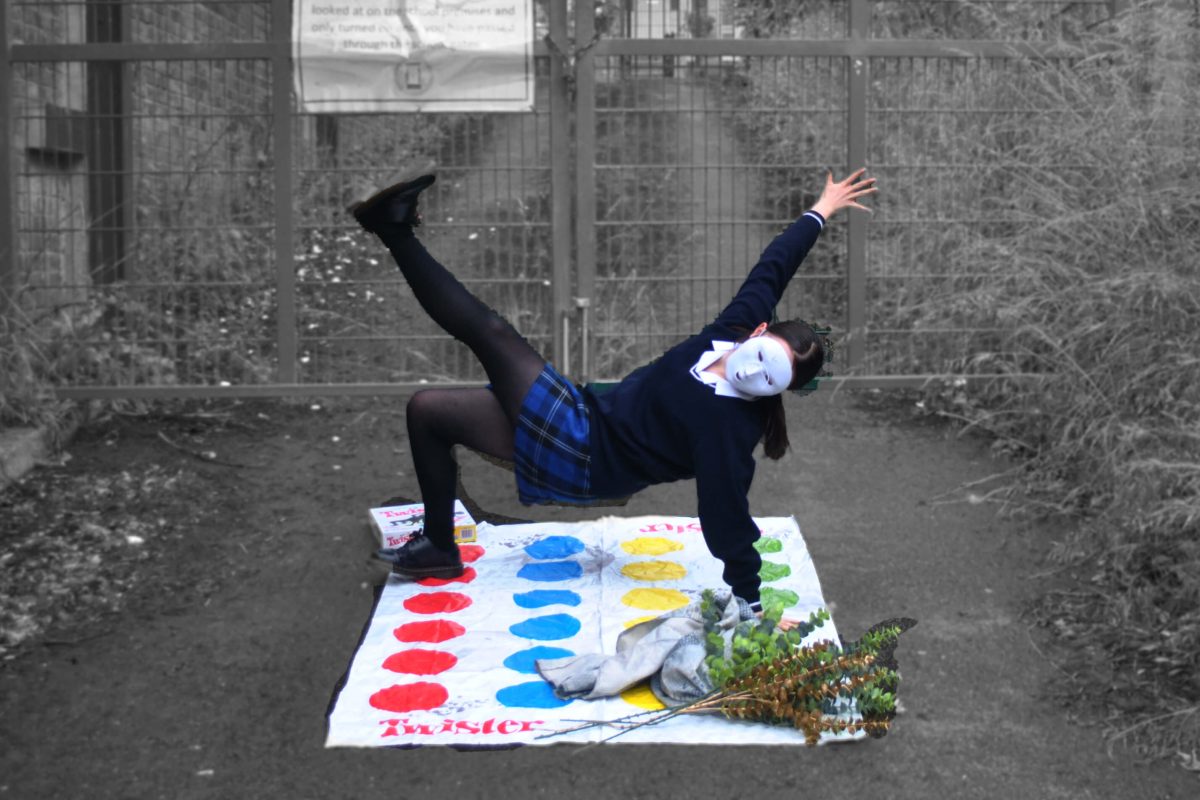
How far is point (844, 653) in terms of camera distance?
4.37 metres

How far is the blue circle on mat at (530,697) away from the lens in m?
4.17

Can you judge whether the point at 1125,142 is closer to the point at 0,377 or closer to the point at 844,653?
the point at 844,653

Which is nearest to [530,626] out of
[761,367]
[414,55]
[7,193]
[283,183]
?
[761,367]

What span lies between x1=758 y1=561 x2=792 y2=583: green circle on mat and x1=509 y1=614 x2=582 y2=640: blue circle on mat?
2.69 feet

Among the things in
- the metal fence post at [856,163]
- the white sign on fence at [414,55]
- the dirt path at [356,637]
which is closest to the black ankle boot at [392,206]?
the dirt path at [356,637]

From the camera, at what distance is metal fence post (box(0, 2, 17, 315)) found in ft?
22.2

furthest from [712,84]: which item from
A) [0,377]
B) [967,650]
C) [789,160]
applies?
[0,377]

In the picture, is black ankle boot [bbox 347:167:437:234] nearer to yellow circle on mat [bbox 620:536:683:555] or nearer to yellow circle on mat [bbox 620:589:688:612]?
yellow circle on mat [bbox 620:589:688:612]

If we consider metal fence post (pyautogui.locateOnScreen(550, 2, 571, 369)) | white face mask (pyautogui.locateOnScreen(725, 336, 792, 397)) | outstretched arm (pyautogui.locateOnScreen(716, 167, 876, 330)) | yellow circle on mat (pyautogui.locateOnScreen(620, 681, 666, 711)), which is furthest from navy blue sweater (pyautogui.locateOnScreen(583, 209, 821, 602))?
metal fence post (pyautogui.locateOnScreen(550, 2, 571, 369))

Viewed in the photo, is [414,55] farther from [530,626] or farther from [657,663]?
[657,663]

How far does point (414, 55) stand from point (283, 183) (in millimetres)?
910

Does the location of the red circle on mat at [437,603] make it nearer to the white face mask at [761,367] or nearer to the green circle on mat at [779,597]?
the green circle on mat at [779,597]

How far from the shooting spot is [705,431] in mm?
4285

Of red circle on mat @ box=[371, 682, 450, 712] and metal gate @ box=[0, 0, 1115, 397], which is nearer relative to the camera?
red circle on mat @ box=[371, 682, 450, 712]
